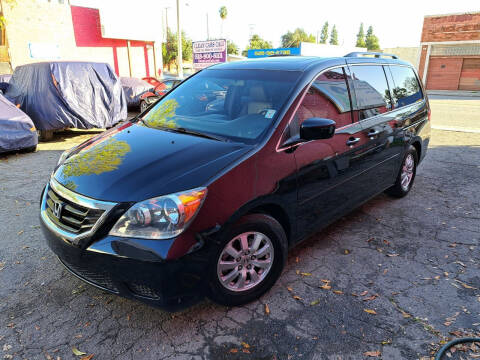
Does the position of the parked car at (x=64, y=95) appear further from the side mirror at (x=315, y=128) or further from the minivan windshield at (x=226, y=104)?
the side mirror at (x=315, y=128)

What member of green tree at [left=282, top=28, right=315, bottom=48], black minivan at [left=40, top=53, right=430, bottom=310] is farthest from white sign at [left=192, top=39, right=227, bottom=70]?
green tree at [left=282, top=28, right=315, bottom=48]

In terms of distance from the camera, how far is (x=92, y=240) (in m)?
2.24

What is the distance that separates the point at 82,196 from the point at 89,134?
850cm

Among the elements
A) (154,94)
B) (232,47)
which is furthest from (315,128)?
(232,47)

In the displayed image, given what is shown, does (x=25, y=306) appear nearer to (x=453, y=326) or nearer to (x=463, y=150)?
(x=453, y=326)

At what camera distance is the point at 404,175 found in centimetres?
491

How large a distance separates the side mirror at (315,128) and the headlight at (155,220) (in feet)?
3.90

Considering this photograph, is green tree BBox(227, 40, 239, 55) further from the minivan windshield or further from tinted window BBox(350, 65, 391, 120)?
the minivan windshield

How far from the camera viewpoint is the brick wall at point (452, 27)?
100 feet

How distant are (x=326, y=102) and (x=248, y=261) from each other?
163 centimetres

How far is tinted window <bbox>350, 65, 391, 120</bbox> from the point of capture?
12.0 feet

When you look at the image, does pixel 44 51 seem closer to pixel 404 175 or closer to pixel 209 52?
pixel 209 52

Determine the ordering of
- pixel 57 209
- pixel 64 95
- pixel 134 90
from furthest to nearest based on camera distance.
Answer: pixel 134 90 → pixel 64 95 → pixel 57 209

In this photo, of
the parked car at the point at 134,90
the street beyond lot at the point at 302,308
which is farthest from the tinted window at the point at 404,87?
the parked car at the point at 134,90
